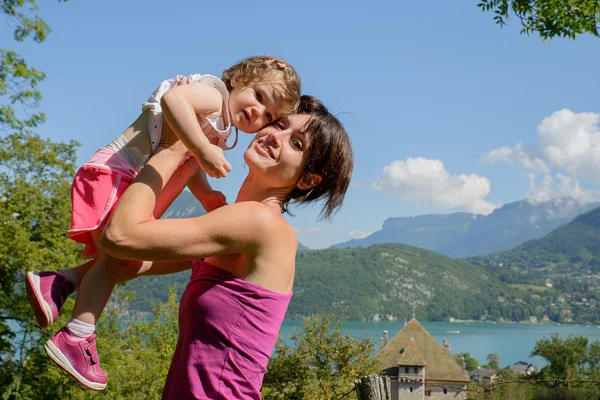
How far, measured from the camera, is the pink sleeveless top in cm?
172

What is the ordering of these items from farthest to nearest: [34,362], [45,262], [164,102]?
1. [34,362]
2. [45,262]
3. [164,102]

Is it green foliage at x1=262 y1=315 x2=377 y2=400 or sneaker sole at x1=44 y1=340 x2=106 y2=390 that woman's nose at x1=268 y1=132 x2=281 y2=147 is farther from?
green foliage at x1=262 y1=315 x2=377 y2=400

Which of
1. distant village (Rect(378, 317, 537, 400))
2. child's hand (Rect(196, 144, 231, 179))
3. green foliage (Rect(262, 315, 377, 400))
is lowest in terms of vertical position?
distant village (Rect(378, 317, 537, 400))

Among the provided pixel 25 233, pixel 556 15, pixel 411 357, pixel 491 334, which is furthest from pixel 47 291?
pixel 491 334

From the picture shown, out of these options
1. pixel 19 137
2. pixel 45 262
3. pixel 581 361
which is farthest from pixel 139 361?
pixel 581 361

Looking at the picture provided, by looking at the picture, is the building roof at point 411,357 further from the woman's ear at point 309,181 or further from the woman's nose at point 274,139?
the woman's nose at point 274,139

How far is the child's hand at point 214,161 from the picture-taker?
1841 millimetres

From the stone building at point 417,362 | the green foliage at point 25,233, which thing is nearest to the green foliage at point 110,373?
the green foliage at point 25,233

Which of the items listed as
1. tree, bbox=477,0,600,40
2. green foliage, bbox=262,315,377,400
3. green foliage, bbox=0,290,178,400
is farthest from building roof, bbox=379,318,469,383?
tree, bbox=477,0,600,40

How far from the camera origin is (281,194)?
202 centimetres

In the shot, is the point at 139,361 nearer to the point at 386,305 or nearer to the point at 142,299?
the point at 142,299

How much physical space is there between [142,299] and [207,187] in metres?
111

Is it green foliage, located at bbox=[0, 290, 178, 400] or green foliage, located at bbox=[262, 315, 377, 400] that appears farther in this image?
green foliage, located at bbox=[262, 315, 377, 400]

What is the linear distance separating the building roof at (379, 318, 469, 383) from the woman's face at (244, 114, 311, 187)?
48.3 meters
